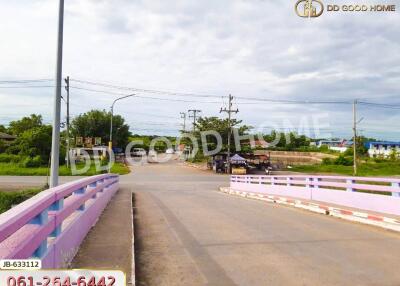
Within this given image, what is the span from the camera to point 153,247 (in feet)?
29.3

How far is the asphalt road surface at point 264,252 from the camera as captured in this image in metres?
6.67

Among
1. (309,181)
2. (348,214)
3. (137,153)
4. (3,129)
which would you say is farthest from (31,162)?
(3,129)

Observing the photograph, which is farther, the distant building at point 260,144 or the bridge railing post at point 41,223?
the distant building at point 260,144

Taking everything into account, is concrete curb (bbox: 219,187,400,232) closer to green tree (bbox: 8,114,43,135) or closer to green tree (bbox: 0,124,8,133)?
green tree (bbox: 8,114,43,135)

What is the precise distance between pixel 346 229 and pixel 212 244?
3786mm

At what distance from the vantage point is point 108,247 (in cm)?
804

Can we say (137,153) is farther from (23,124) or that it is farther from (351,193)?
(351,193)

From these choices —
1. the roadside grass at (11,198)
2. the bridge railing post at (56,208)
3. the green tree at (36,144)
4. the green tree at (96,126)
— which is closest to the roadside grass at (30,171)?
the green tree at (36,144)

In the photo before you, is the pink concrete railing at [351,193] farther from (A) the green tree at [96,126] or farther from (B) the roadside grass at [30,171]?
(A) the green tree at [96,126]

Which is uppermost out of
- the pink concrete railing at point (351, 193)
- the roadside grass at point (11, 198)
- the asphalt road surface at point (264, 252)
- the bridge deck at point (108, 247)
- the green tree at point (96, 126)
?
the green tree at point (96, 126)

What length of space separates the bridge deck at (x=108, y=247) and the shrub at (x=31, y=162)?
57554mm

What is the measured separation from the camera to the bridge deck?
265 inches

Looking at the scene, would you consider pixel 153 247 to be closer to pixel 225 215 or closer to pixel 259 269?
pixel 259 269

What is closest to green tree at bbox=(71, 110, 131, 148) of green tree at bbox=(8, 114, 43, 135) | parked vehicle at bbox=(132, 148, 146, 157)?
green tree at bbox=(8, 114, 43, 135)
